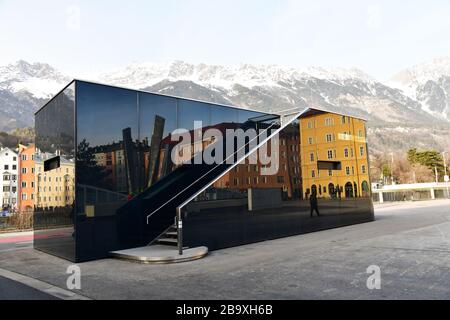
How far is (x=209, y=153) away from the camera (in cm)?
1495

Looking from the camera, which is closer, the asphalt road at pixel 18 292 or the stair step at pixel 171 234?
the asphalt road at pixel 18 292

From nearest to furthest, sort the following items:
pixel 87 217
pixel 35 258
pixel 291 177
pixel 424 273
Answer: pixel 424 273 < pixel 87 217 < pixel 35 258 < pixel 291 177

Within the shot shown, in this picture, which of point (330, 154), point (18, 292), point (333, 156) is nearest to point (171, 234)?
point (18, 292)

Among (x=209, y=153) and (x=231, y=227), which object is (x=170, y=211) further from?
(x=209, y=153)

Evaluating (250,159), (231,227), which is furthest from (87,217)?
(250,159)

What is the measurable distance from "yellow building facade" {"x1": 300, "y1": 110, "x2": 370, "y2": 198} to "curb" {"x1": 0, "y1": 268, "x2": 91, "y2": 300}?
1027 centimetres

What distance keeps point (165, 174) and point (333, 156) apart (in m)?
8.26

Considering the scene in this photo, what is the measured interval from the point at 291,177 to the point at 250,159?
2.49m

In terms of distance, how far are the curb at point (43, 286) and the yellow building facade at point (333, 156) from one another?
10268 millimetres

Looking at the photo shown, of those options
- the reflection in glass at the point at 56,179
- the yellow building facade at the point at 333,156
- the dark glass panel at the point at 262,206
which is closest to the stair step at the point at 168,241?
the dark glass panel at the point at 262,206

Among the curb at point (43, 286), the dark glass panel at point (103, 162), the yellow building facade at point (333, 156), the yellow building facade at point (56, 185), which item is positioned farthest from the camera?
the yellow building facade at point (333, 156)

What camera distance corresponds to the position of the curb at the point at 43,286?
638 centimetres

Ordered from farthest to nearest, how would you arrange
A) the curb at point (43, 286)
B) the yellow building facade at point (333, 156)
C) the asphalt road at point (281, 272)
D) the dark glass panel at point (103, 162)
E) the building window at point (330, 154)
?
the building window at point (330, 154)
the yellow building facade at point (333, 156)
the dark glass panel at point (103, 162)
the curb at point (43, 286)
the asphalt road at point (281, 272)

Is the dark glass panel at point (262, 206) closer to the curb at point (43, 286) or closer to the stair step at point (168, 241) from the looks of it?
the stair step at point (168, 241)
